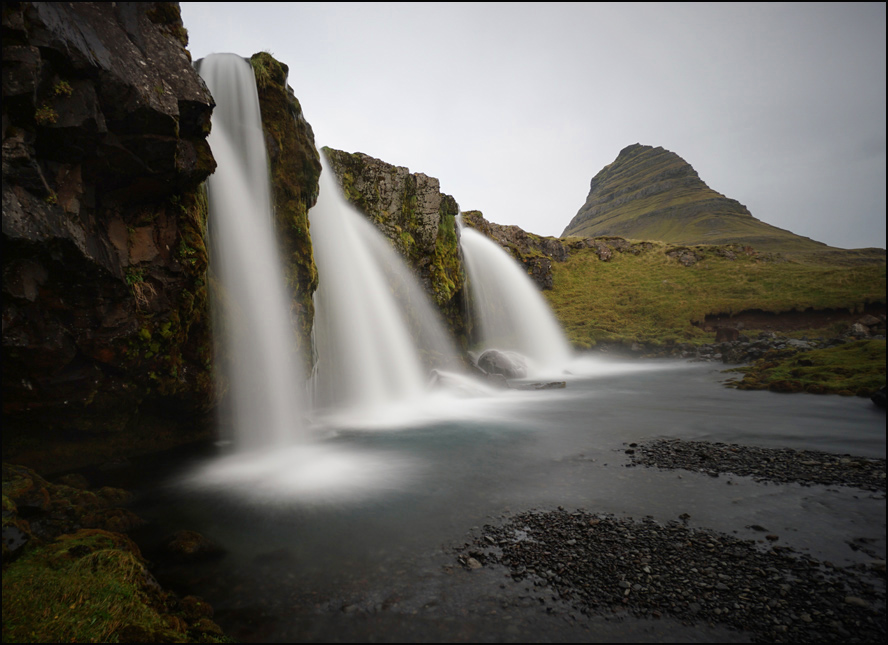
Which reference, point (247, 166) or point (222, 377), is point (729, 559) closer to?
point (222, 377)

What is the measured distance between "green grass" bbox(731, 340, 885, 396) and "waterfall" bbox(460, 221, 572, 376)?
609 inches

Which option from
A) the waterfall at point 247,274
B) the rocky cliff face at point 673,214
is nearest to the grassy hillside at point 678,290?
the waterfall at point 247,274

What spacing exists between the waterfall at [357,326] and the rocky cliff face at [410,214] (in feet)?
9.69

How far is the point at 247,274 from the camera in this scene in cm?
1297

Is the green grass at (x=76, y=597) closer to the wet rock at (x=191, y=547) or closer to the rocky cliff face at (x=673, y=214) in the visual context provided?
the wet rock at (x=191, y=547)

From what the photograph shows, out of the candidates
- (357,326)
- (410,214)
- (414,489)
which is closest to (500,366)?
(357,326)

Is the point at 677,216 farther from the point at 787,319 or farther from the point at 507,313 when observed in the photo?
the point at 507,313

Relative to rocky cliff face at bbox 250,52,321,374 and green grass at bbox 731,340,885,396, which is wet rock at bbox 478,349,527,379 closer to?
green grass at bbox 731,340,885,396

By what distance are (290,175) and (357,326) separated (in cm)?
837

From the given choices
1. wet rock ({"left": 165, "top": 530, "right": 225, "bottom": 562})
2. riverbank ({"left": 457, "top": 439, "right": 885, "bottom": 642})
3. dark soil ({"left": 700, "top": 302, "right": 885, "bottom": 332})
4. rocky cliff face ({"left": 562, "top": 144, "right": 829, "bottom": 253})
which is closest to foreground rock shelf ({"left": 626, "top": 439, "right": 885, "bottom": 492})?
riverbank ({"left": 457, "top": 439, "right": 885, "bottom": 642})

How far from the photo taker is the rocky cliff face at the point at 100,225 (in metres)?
6.82

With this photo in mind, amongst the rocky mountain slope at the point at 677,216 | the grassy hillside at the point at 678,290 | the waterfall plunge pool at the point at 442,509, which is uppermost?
the rocky mountain slope at the point at 677,216

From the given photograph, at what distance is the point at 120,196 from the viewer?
29.7ft

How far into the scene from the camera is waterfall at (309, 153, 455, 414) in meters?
20.1
